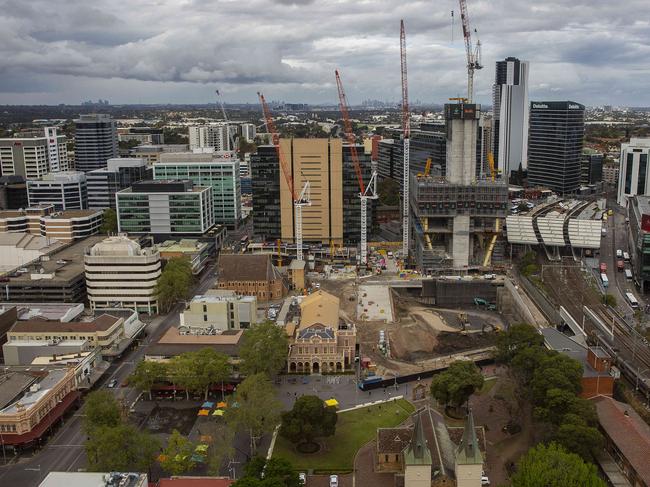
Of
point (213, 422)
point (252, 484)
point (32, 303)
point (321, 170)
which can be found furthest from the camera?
point (321, 170)

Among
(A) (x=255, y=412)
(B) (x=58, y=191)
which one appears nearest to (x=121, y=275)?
(A) (x=255, y=412)

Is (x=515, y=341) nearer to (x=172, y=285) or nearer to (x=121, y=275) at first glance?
(x=172, y=285)

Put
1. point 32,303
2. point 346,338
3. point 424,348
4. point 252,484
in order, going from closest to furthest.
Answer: point 252,484 → point 346,338 → point 424,348 → point 32,303

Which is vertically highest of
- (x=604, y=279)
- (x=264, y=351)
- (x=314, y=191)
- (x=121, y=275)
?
(x=314, y=191)

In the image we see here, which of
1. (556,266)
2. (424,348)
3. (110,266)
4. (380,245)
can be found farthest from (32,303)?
(556,266)

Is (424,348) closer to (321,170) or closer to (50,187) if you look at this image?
(321,170)

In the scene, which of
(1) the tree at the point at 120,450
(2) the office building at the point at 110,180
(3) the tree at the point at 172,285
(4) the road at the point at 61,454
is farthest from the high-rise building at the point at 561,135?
(1) the tree at the point at 120,450
